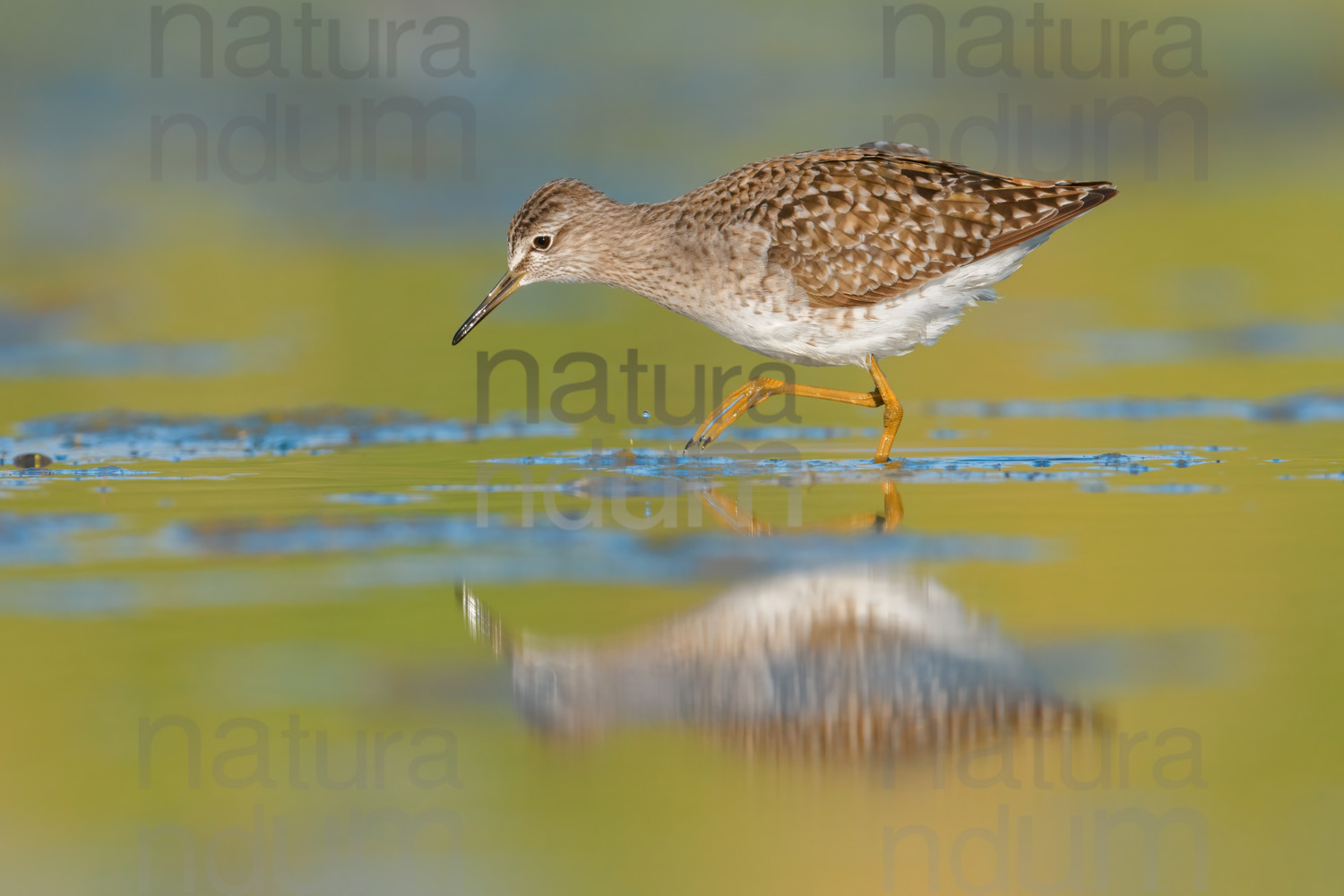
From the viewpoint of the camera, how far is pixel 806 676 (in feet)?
19.2

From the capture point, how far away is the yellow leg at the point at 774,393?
993 centimetres

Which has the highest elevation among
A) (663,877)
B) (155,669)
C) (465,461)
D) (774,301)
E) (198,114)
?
(198,114)

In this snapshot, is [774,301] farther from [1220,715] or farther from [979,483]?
[1220,715]

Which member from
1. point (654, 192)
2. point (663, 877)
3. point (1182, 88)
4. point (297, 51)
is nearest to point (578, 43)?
point (297, 51)

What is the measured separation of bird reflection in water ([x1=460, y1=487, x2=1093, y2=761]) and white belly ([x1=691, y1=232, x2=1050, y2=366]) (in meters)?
3.16

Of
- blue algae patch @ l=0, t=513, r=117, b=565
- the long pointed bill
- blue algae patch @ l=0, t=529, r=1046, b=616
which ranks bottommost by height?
blue algae patch @ l=0, t=529, r=1046, b=616

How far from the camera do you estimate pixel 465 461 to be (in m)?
9.82

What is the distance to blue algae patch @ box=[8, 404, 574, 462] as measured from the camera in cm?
1018

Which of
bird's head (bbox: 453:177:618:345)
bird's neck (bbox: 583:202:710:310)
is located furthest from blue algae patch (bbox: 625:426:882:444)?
bird's head (bbox: 453:177:618:345)

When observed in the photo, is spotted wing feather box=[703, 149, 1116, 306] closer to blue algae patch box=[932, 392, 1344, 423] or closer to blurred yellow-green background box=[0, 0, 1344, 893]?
blurred yellow-green background box=[0, 0, 1344, 893]

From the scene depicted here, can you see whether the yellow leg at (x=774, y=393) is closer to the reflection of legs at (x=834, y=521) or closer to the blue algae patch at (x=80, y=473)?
the reflection of legs at (x=834, y=521)

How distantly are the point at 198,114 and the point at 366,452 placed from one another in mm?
14047

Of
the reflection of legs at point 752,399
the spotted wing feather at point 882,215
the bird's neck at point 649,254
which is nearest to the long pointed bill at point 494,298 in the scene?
the bird's neck at point 649,254

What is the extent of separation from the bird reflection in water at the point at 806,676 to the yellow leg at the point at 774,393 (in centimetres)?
319
